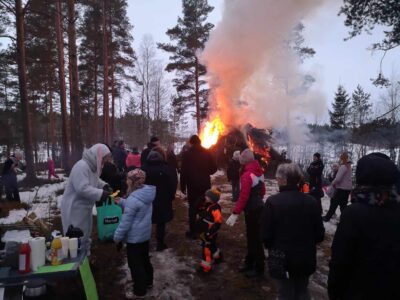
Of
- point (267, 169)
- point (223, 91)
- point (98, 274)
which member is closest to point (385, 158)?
point (98, 274)

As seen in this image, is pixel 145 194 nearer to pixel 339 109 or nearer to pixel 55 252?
pixel 55 252

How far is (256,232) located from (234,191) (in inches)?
249

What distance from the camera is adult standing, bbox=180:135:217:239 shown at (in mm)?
6445

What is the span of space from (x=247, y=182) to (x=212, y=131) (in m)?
13.8

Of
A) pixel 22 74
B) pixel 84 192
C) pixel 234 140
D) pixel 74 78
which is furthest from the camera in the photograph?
pixel 234 140

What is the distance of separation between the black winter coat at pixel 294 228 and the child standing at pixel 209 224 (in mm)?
1744

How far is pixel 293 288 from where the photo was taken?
3.25 m

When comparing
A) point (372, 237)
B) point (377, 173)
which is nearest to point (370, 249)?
point (372, 237)

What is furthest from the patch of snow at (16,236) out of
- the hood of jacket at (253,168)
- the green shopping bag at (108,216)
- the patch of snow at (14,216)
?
the patch of snow at (14,216)

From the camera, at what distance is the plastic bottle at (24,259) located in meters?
3.29

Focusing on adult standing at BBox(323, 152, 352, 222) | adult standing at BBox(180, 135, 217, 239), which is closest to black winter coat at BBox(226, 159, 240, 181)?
adult standing at BBox(323, 152, 352, 222)

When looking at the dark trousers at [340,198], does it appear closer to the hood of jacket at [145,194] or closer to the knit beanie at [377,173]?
the hood of jacket at [145,194]

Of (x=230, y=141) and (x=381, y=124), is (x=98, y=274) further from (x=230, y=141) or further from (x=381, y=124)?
(x=230, y=141)

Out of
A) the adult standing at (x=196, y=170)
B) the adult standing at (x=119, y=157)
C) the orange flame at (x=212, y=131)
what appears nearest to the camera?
the adult standing at (x=196, y=170)
